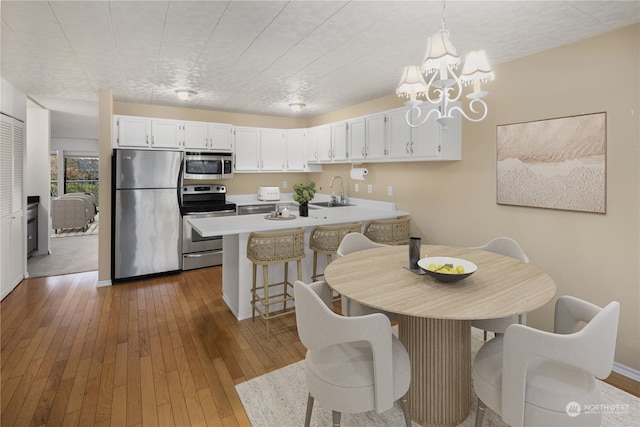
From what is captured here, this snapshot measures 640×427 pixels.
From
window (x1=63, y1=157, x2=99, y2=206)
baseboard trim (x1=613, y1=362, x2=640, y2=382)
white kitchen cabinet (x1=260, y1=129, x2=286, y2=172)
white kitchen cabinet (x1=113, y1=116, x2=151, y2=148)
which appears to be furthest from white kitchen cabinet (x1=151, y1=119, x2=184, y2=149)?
window (x1=63, y1=157, x2=99, y2=206)

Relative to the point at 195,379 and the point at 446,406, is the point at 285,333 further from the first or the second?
the point at 446,406

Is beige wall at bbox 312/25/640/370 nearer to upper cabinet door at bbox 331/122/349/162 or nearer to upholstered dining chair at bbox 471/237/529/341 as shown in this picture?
upholstered dining chair at bbox 471/237/529/341

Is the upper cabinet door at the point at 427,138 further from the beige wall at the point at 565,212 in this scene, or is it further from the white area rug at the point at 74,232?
the white area rug at the point at 74,232

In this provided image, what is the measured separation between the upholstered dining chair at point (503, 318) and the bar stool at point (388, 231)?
1.12m

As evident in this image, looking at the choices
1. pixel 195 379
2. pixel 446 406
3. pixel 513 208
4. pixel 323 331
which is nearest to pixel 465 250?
pixel 513 208

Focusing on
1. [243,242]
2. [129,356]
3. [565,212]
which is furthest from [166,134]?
[565,212]

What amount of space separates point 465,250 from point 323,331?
1.57 m

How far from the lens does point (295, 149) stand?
570 cm

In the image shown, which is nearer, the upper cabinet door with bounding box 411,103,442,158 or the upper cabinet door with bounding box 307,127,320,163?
the upper cabinet door with bounding box 411,103,442,158

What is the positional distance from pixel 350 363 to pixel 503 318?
1.08 meters

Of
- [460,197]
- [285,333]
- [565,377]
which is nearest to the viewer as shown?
[565,377]

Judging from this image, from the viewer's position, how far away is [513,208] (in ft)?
9.82

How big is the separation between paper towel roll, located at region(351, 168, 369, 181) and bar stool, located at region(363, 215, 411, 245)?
115cm

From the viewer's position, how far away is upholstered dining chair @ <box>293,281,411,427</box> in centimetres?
136
